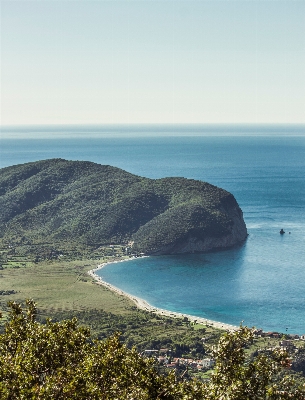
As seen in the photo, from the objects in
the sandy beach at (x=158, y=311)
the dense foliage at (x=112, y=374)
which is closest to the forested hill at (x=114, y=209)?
the sandy beach at (x=158, y=311)

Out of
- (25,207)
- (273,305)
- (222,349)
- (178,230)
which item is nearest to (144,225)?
(178,230)

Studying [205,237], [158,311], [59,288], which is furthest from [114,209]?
[158,311]

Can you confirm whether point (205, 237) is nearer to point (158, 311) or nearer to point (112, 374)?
point (158, 311)

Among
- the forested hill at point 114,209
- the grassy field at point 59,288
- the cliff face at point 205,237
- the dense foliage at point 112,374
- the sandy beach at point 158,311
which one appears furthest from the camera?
the forested hill at point 114,209

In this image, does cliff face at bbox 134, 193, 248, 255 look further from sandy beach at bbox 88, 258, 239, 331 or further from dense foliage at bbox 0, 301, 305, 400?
dense foliage at bbox 0, 301, 305, 400

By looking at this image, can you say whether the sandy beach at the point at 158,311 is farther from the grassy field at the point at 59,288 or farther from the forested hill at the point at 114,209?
the forested hill at the point at 114,209

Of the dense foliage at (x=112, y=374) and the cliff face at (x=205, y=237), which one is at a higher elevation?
the dense foliage at (x=112, y=374)

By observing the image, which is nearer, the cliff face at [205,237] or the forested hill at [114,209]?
the cliff face at [205,237]

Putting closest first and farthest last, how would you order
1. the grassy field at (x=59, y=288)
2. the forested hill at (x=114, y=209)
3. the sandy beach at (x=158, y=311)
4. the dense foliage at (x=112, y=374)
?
the dense foliage at (x=112, y=374) < the sandy beach at (x=158, y=311) < the grassy field at (x=59, y=288) < the forested hill at (x=114, y=209)
